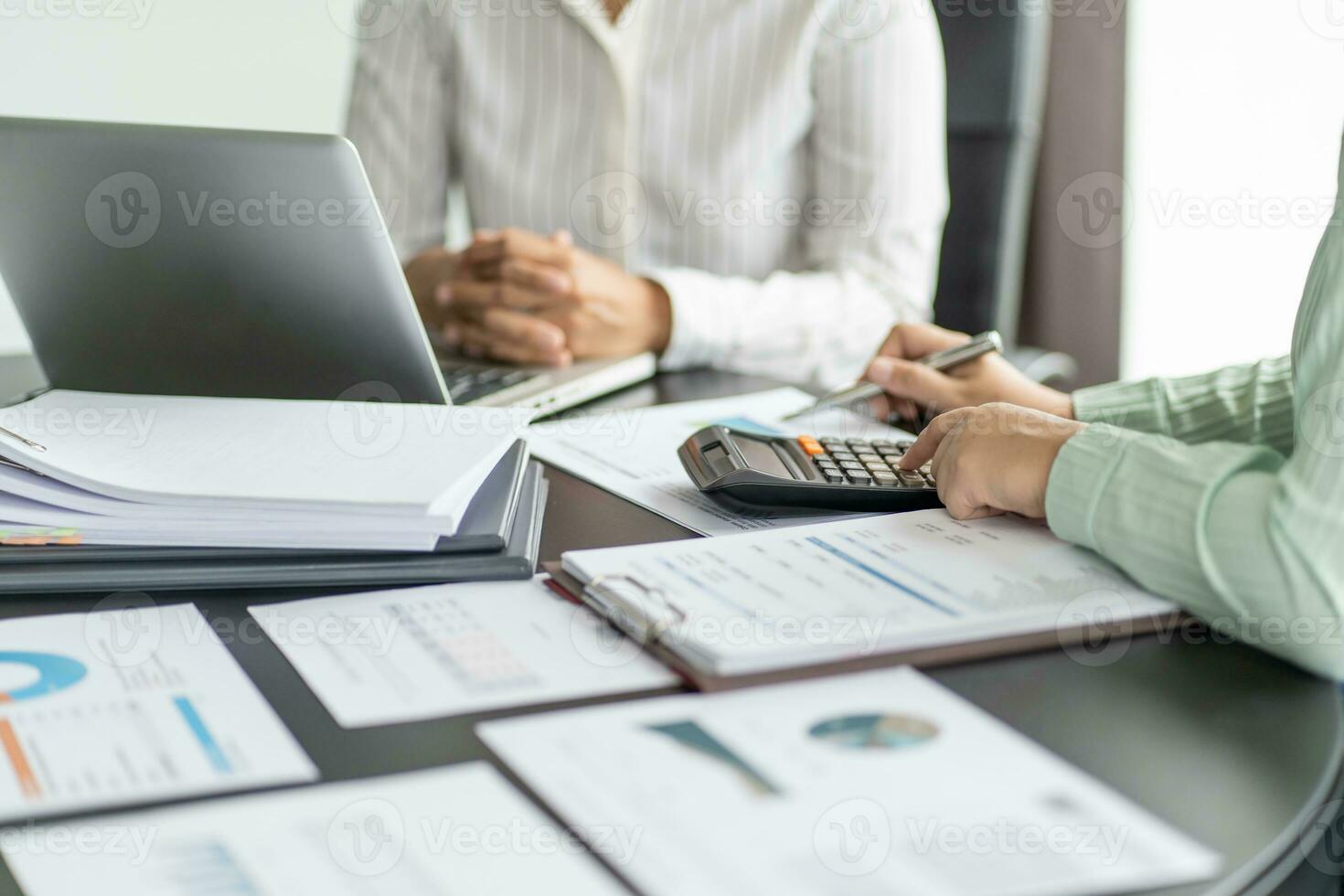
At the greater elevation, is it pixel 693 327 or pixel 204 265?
pixel 204 265

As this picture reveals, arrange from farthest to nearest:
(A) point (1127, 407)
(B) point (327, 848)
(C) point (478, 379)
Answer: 1. (C) point (478, 379)
2. (A) point (1127, 407)
3. (B) point (327, 848)

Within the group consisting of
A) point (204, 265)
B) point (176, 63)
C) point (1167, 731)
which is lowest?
→ point (1167, 731)

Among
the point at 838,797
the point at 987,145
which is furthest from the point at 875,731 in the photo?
the point at 987,145

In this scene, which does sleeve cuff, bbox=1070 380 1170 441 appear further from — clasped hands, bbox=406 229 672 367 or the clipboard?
clasped hands, bbox=406 229 672 367

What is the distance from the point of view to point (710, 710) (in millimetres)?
429

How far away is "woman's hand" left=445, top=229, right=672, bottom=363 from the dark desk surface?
582mm

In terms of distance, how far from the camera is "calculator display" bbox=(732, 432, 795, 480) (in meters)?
0.66

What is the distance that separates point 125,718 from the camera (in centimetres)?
42

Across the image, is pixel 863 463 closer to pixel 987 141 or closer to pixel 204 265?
pixel 204 265

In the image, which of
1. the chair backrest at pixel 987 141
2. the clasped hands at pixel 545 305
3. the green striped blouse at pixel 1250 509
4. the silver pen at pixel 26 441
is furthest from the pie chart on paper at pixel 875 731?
the chair backrest at pixel 987 141

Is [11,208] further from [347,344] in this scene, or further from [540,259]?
[540,259]

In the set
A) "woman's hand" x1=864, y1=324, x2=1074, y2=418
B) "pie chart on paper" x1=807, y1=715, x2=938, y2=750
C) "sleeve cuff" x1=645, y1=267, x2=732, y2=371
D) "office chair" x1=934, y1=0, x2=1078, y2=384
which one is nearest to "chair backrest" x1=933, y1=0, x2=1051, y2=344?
"office chair" x1=934, y1=0, x2=1078, y2=384

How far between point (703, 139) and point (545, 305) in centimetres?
40

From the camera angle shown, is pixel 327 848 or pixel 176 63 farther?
pixel 176 63
